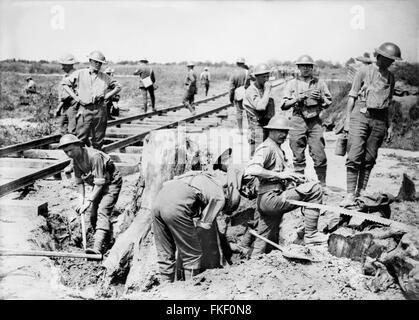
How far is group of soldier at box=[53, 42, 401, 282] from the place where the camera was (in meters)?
4.72

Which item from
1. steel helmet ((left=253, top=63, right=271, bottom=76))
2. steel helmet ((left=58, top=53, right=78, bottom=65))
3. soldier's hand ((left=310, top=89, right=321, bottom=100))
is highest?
steel helmet ((left=58, top=53, right=78, bottom=65))

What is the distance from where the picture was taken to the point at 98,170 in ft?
18.1

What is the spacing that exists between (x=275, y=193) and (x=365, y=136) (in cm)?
213

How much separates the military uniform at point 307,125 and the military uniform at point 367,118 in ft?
1.64

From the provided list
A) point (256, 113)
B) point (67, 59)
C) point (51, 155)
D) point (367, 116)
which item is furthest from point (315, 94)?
point (51, 155)

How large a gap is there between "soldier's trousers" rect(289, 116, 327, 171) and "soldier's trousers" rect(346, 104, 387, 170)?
1.58 feet

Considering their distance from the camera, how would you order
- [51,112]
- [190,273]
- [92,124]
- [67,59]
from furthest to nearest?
[51,112], [67,59], [92,124], [190,273]

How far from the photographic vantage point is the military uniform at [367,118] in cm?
629

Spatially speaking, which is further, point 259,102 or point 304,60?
point 259,102

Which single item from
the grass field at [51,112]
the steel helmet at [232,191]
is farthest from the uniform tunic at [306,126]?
the grass field at [51,112]

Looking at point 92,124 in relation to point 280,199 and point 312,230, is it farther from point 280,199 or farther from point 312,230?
point 312,230

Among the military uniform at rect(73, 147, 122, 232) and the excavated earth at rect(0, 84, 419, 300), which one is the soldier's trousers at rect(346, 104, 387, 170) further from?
the military uniform at rect(73, 147, 122, 232)

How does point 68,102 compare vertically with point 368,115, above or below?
above

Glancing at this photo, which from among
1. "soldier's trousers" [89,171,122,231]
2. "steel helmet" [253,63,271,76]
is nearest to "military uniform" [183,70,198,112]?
"steel helmet" [253,63,271,76]
